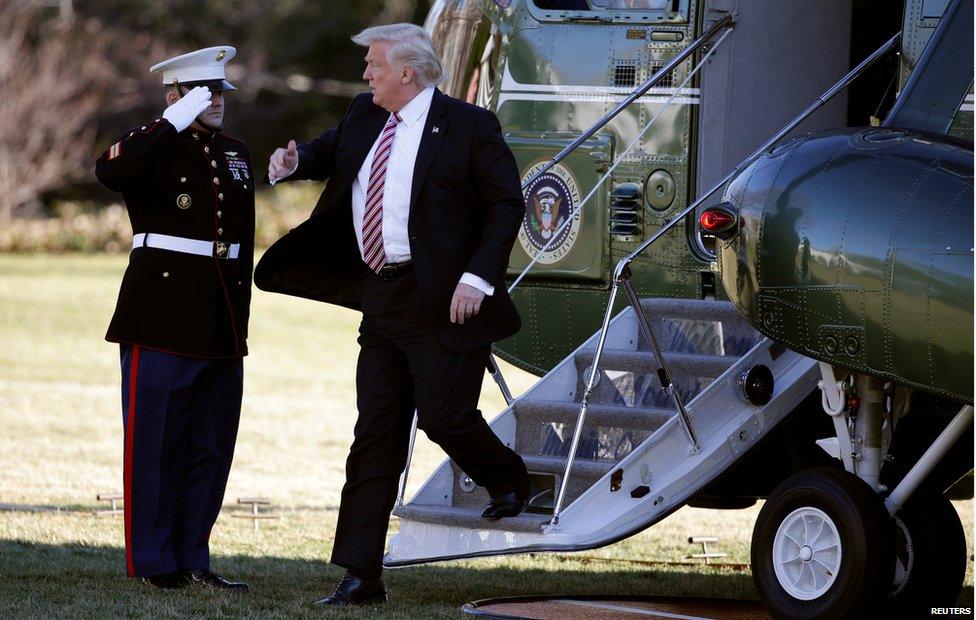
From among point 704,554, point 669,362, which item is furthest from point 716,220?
point 704,554

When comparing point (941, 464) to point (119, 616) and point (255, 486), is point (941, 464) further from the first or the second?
point (255, 486)

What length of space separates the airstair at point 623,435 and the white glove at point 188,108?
1467mm

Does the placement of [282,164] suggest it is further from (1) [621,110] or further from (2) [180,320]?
(1) [621,110]

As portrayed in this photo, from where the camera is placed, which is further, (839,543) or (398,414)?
(398,414)

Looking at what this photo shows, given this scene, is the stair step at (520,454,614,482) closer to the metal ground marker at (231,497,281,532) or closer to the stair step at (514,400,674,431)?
the stair step at (514,400,674,431)

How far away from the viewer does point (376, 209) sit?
5.25m

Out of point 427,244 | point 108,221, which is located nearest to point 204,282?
point 427,244

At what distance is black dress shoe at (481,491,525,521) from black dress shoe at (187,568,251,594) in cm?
89

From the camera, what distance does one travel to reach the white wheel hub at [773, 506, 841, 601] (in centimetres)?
470

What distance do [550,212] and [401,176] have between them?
173 cm

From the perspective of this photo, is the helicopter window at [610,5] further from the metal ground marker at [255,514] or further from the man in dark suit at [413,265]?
the metal ground marker at [255,514]

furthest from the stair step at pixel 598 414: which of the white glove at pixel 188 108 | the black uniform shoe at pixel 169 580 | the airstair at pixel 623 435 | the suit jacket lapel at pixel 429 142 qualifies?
the white glove at pixel 188 108

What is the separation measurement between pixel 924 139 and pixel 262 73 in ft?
116

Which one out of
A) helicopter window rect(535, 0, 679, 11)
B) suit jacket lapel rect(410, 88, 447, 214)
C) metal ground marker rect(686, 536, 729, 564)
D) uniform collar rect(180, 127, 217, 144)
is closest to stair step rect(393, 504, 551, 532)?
suit jacket lapel rect(410, 88, 447, 214)
